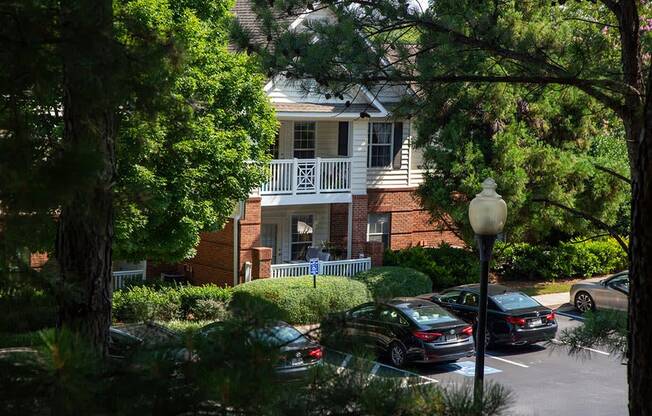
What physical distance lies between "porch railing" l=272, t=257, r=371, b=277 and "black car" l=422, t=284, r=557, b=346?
6131 mm

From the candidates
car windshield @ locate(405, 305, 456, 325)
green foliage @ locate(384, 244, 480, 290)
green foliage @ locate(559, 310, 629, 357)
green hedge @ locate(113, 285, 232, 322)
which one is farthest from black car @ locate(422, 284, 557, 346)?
green foliage @ locate(559, 310, 629, 357)

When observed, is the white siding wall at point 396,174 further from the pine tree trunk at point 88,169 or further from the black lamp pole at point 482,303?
the pine tree trunk at point 88,169

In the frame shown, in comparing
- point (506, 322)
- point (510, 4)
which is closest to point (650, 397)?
point (510, 4)

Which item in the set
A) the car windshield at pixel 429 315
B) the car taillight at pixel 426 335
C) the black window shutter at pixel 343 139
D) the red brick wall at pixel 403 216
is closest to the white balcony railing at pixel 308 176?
the black window shutter at pixel 343 139

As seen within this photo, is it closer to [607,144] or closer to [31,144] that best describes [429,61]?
[31,144]

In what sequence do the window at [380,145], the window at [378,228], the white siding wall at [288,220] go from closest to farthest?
the white siding wall at [288,220], the window at [380,145], the window at [378,228]

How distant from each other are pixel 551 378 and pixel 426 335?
275 centimetres

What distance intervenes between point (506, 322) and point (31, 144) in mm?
15963

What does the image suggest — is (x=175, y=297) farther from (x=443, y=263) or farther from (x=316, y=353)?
(x=316, y=353)

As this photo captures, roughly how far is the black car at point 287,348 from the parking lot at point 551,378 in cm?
1022

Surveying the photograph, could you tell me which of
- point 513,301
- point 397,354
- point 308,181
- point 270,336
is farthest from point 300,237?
point 270,336

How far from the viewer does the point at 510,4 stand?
12.5 metres

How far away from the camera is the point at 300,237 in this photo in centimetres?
2944

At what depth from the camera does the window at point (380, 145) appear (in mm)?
29906
